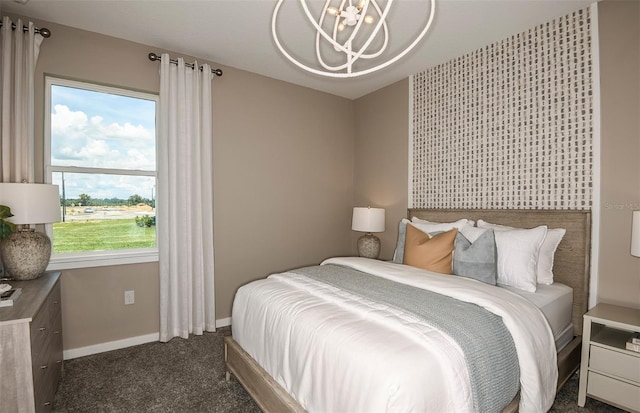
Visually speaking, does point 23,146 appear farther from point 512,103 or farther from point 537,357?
point 512,103

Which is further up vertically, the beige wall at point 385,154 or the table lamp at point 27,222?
the beige wall at point 385,154

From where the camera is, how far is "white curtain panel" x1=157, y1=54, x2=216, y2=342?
293cm

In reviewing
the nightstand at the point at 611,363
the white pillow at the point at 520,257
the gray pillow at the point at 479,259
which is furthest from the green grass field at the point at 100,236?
the nightstand at the point at 611,363

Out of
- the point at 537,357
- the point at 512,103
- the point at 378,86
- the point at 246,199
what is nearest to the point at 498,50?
the point at 512,103

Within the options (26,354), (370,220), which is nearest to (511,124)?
(370,220)

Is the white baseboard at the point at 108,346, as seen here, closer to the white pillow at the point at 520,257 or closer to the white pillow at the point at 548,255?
the white pillow at the point at 520,257

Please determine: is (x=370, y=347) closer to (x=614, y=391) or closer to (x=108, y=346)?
(x=614, y=391)

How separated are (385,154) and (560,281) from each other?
2.18 m

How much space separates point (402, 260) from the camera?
2896mm

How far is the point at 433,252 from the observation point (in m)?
2.51

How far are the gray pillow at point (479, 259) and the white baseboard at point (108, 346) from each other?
9.08 feet

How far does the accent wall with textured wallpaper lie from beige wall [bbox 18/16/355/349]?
112 centimetres

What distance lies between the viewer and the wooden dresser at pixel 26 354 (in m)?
1.48

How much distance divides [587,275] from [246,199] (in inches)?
121
